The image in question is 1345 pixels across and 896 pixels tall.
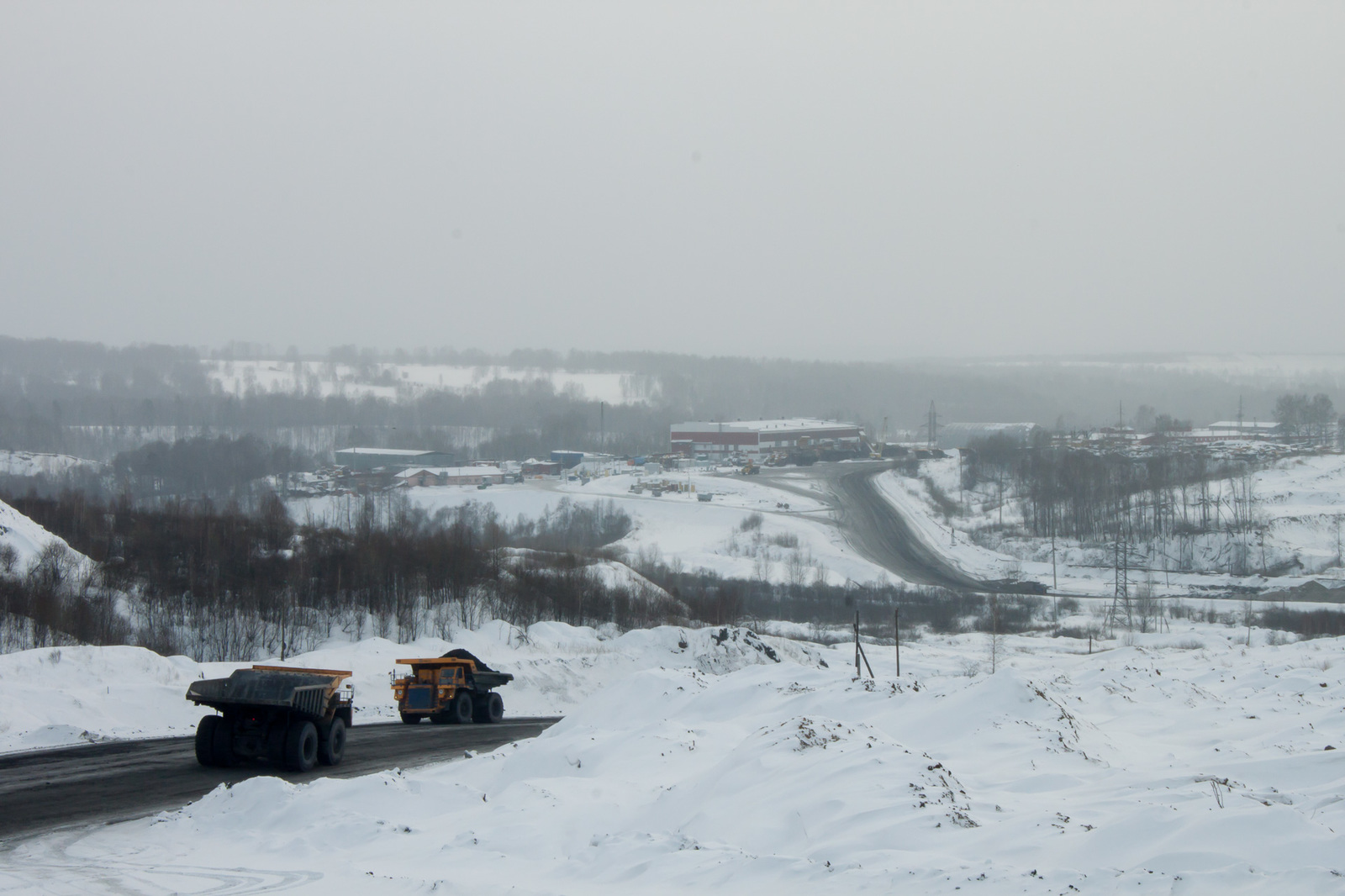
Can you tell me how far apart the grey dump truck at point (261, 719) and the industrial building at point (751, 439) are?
345ft

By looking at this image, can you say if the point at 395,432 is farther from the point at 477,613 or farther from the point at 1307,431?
the point at 1307,431

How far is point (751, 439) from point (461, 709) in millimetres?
103378

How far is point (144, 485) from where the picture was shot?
92.4m

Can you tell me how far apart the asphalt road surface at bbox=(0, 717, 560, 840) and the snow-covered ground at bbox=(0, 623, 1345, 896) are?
4.01 feet

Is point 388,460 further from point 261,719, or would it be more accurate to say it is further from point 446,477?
point 261,719

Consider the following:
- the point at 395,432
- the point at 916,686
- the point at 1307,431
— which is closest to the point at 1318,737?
the point at 916,686

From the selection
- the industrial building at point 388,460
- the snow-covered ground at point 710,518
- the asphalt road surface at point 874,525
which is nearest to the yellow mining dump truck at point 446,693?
the snow-covered ground at point 710,518

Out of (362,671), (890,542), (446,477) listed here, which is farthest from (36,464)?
(362,671)

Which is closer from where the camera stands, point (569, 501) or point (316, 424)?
point (569, 501)

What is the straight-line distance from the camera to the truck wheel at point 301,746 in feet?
51.9

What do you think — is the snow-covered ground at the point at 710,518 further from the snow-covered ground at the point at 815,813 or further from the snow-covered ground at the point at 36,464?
the snow-covered ground at the point at 815,813

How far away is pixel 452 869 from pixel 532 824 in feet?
4.12

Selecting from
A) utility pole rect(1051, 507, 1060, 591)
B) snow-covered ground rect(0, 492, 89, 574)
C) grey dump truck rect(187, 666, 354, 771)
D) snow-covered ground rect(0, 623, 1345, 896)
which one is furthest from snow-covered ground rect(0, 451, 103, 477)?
snow-covered ground rect(0, 623, 1345, 896)

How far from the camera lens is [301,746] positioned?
15.8 meters
